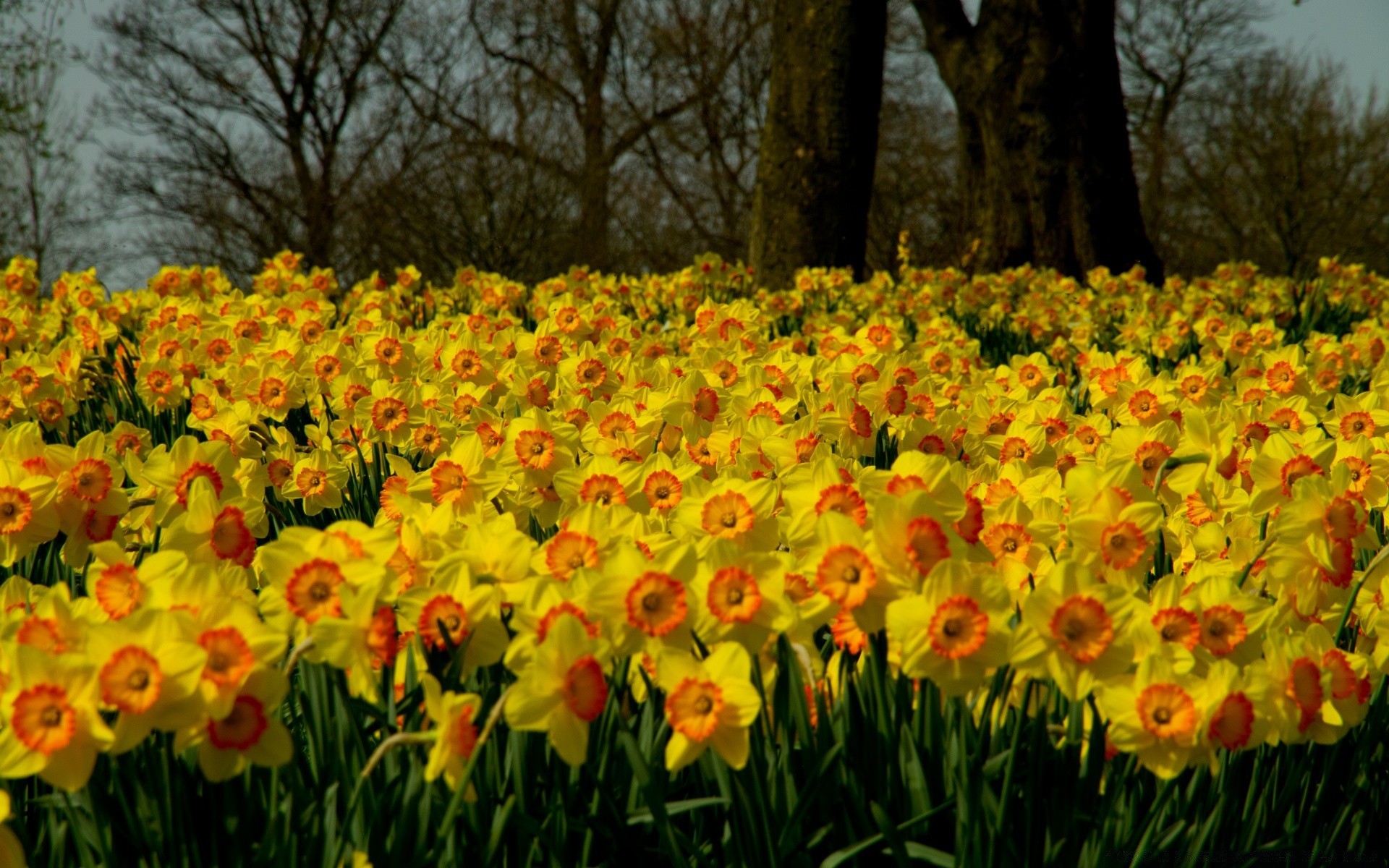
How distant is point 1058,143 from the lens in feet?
28.6

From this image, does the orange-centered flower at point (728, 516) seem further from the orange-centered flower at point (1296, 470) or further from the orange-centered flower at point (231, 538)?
the orange-centered flower at point (1296, 470)

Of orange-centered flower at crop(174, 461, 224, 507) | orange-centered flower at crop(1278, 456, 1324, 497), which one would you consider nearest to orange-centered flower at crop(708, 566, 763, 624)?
orange-centered flower at crop(174, 461, 224, 507)

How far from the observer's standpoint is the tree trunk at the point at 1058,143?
28.4 feet

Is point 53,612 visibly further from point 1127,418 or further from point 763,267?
point 763,267

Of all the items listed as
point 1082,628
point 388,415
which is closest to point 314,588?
point 1082,628

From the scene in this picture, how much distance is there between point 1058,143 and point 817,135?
2207mm

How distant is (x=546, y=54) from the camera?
21.4m

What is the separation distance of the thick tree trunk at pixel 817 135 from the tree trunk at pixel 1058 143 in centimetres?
150

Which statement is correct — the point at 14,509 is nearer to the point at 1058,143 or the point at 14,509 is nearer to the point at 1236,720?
the point at 1236,720

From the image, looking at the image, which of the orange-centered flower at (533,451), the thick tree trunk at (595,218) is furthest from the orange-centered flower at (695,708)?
the thick tree trunk at (595,218)

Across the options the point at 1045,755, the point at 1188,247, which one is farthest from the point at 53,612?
the point at 1188,247

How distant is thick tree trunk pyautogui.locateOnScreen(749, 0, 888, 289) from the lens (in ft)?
24.7

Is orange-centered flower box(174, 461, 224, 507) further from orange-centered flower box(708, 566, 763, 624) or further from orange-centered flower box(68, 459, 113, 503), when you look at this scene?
orange-centered flower box(708, 566, 763, 624)

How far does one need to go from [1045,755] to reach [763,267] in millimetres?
6694
